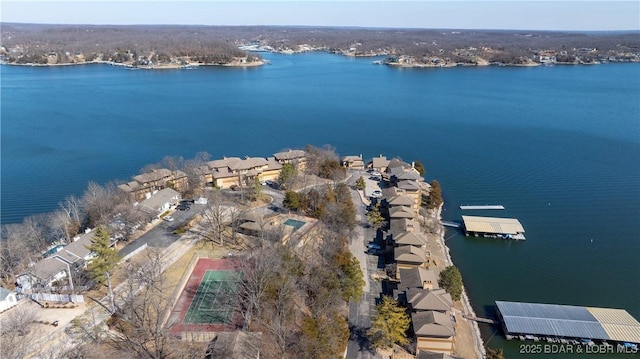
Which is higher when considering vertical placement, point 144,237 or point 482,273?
point 144,237

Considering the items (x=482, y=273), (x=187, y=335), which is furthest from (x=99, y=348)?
(x=482, y=273)

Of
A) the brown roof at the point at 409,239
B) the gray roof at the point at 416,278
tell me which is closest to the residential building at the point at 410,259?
the brown roof at the point at 409,239

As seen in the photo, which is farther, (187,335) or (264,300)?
(264,300)

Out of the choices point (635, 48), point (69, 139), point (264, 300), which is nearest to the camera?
point (264, 300)

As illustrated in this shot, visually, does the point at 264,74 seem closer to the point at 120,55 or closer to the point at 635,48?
the point at 120,55

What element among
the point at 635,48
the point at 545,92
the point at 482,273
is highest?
the point at 635,48
